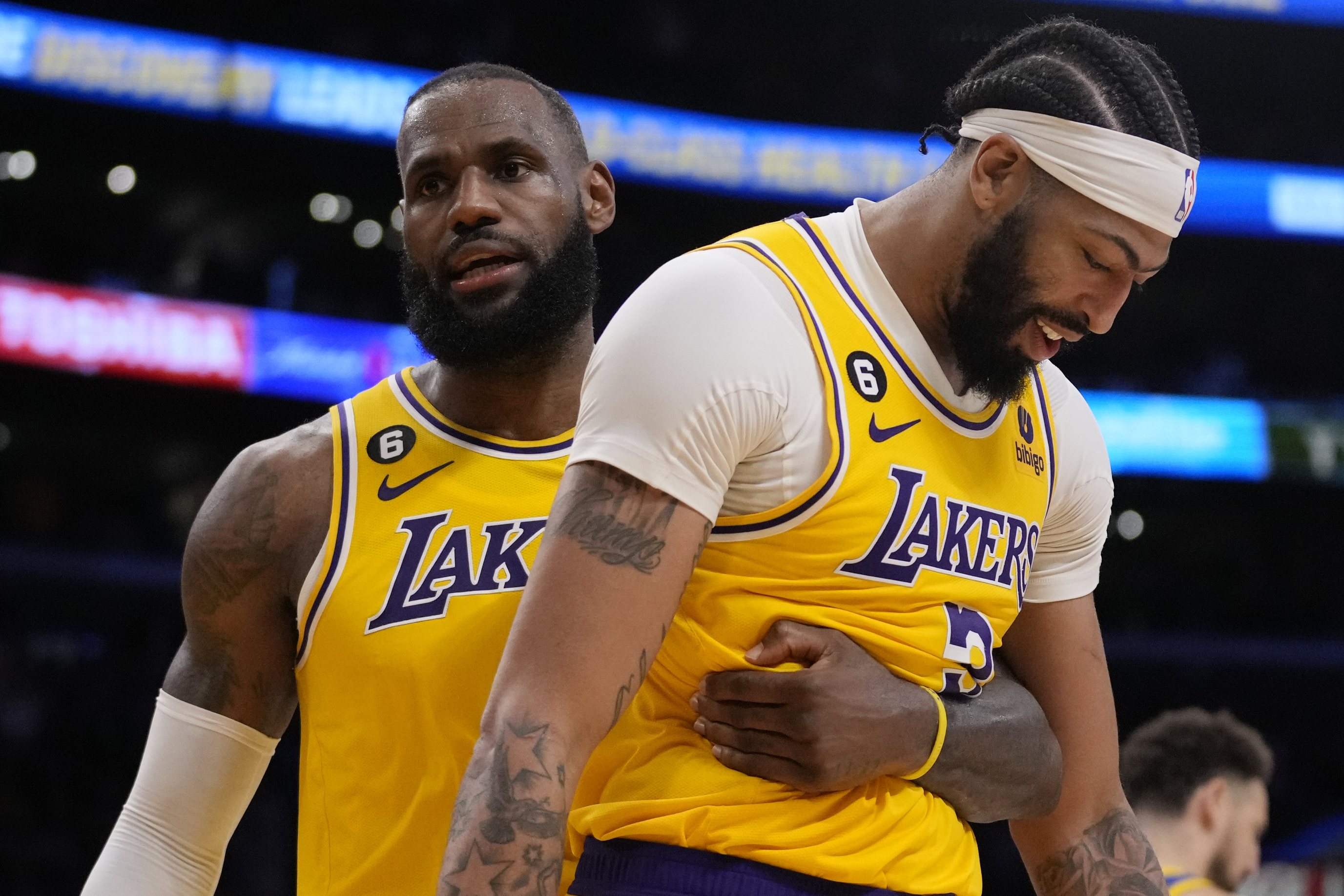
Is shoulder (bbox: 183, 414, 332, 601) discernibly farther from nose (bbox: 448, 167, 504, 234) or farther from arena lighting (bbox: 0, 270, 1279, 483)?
arena lighting (bbox: 0, 270, 1279, 483)

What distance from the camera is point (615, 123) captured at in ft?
47.6

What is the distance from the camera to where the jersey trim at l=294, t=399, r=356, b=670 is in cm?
229

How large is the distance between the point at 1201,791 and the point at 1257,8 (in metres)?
12.1

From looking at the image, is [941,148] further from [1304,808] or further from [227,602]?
[227,602]

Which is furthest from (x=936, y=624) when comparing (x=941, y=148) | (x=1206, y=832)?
(x=941, y=148)

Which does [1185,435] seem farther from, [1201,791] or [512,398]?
[512,398]

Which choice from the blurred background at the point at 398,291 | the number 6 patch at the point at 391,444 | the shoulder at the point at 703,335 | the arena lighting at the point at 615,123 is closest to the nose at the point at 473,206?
the number 6 patch at the point at 391,444

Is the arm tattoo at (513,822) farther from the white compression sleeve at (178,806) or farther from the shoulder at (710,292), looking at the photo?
Result: the white compression sleeve at (178,806)

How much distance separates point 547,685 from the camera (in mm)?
1539

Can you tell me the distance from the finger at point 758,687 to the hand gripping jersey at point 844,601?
0.09 ft

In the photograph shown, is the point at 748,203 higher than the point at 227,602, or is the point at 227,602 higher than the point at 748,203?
the point at 748,203

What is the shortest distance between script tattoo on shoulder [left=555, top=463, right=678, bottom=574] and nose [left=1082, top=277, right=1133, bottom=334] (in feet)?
2.28

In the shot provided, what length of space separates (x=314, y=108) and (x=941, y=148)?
6.13m

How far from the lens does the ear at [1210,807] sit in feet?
14.8
